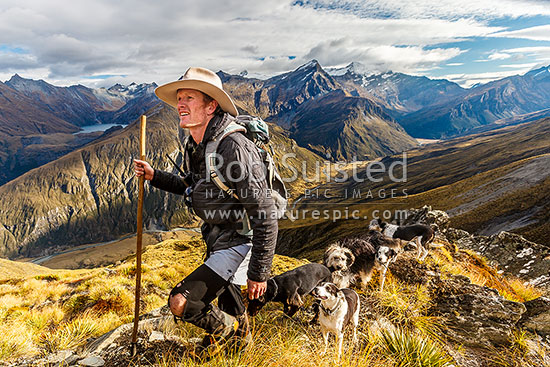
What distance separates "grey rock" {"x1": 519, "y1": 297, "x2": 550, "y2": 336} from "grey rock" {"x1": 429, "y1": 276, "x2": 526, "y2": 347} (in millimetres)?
170

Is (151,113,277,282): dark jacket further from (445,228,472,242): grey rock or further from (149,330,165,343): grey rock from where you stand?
(445,228,472,242): grey rock

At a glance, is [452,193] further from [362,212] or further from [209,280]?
[209,280]

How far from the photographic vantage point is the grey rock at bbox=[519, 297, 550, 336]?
16.6 feet

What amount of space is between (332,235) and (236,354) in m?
62.2

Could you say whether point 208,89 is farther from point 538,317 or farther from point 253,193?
point 538,317

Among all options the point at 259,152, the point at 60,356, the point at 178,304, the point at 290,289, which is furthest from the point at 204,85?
the point at 60,356

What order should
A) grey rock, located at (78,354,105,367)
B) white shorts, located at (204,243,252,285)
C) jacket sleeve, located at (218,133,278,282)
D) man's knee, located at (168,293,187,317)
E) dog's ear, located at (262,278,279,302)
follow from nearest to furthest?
jacket sleeve, located at (218,133,278,282) < man's knee, located at (168,293,187,317) < white shorts, located at (204,243,252,285) < grey rock, located at (78,354,105,367) < dog's ear, located at (262,278,279,302)

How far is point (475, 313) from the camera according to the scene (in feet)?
18.1

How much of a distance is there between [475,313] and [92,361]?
7078 mm

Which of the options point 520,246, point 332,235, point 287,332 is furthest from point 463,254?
point 332,235

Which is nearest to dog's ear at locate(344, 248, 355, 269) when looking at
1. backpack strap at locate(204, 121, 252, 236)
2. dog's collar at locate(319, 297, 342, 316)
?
dog's collar at locate(319, 297, 342, 316)

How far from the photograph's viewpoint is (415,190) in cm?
12219

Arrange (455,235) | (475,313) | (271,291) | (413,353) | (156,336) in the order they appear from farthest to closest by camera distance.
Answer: (455,235) < (271,291) < (475,313) < (156,336) < (413,353)

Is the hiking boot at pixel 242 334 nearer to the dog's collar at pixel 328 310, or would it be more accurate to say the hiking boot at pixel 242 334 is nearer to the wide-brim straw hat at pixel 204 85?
the dog's collar at pixel 328 310
